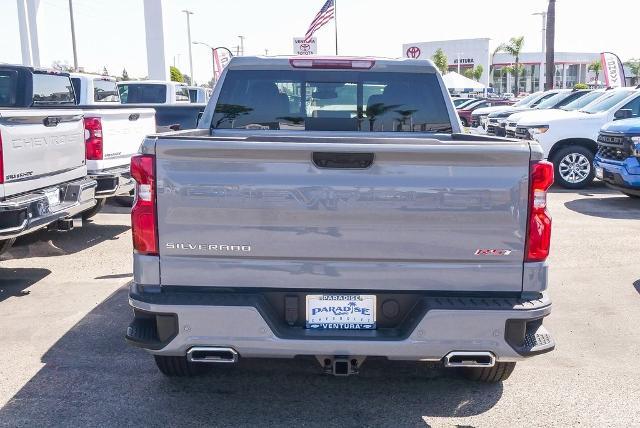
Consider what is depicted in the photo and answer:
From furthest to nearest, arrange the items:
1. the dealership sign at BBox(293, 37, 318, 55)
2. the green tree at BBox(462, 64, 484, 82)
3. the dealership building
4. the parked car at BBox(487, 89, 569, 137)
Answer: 1. the dealership building
2. the green tree at BBox(462, 64, 484, 82)
3. the dealership sign at BBox(293, 37, 318, 55)
4. the parked car at BBox(487, 89, 569, 137)

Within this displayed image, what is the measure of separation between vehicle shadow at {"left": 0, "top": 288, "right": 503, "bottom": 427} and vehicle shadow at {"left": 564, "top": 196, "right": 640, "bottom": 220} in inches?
281

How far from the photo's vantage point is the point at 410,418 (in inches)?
149

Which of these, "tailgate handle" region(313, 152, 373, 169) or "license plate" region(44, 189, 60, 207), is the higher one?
"tailgate handle" region(313, 152, 373, 169)

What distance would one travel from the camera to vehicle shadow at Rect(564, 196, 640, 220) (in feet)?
34.1

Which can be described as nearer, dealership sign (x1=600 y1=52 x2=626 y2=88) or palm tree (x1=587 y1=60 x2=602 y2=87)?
dealership sign (x1=600 y1=52 x2=626 y2=88)

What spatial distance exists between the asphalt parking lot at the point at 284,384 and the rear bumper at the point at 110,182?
2024 mm

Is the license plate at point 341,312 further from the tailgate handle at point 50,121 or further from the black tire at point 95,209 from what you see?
the black tire at point 95,209

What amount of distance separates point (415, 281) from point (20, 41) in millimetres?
35599

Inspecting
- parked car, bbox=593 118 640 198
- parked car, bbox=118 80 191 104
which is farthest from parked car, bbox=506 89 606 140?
parked car, bbox=118 80 191 104

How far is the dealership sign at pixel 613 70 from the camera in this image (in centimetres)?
2519

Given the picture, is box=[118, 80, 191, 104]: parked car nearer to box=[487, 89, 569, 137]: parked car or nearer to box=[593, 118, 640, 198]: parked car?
box=[487, 89, 569, 137]: parked car

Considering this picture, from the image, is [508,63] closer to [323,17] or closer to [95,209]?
[323,17]

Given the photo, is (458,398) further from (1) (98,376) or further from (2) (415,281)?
(1) (98,376)

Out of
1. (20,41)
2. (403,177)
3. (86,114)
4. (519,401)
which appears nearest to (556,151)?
(86,114)
